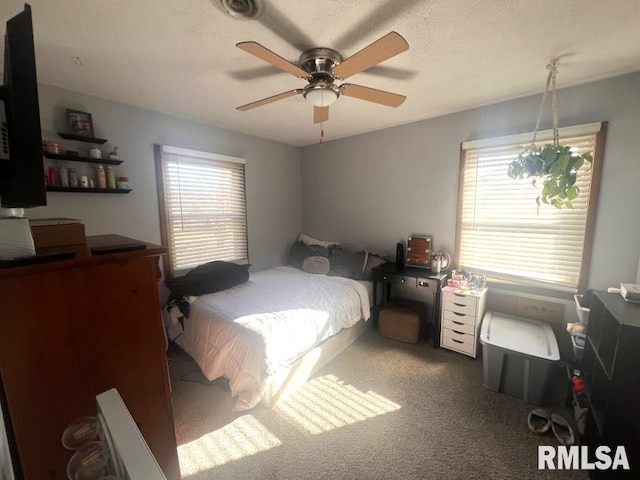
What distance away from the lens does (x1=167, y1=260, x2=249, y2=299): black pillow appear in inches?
96.3

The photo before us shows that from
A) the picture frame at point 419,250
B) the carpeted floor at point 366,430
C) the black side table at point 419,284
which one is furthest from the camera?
the picture frame at point 419,250

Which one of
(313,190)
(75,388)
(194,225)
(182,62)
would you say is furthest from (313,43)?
(313,190)

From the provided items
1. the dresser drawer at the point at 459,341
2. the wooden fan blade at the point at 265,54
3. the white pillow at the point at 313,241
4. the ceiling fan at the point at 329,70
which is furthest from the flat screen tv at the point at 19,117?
the white pillow at the point at 313,241

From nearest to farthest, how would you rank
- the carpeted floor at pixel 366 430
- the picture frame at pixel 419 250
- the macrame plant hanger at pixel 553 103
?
the carpeted floor at pixel 366 430
the macrame plant hanger at pixel 553 103
the picture frame at pixel 419 250

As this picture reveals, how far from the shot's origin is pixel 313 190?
4078mm

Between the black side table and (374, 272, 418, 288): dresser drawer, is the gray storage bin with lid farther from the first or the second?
(374, 272, 418, 288): dresser drawer

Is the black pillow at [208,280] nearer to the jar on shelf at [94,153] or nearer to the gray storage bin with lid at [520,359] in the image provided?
the jar on shelf at [94,153]

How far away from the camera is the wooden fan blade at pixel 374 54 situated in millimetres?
1188

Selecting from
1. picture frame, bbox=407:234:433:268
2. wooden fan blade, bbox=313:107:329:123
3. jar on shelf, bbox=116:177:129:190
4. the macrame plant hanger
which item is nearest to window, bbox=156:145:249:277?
jar on shelf, bbox=116:177:129:190

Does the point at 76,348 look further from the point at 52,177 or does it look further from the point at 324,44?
the point at 52,177

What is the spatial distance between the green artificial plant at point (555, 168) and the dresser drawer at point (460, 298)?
3.34 feet

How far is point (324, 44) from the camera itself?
1.55 metres

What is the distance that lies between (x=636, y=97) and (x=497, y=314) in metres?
2.00

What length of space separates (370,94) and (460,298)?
201cm
